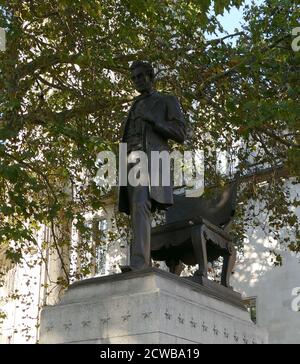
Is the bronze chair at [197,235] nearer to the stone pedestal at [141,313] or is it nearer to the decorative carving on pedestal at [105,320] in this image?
the stone pedestal at [141,313]

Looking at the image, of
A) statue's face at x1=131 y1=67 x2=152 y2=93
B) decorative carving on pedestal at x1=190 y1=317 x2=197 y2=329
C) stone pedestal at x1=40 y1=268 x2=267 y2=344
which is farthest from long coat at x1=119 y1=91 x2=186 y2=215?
decorative carving on pedestal at x1=190 y1=317 x2=197 y2=329

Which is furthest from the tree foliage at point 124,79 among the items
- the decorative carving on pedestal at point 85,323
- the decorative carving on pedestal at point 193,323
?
the decorative carving on pedestal at point 193,323

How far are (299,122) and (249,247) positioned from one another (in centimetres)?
1208

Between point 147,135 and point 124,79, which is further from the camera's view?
point 124,79

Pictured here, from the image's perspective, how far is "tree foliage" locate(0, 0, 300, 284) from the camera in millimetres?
12797

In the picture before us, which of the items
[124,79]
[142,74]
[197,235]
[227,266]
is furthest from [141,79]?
[124,79]

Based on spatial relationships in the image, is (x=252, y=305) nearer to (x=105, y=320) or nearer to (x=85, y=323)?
(x=85, y=323)

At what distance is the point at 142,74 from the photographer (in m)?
8.41

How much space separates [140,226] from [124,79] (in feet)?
23.5

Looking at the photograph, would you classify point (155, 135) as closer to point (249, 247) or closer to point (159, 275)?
point (159, 275)

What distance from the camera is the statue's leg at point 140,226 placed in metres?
7.84

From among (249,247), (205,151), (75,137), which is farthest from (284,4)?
(249,247)

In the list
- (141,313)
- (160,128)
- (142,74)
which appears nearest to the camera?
(141,313)

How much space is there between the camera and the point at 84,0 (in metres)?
11.3
